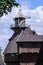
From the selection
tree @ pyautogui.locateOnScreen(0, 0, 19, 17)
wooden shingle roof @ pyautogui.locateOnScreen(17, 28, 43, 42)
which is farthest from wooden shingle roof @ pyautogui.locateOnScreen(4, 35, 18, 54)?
tree @ pyautogui.locateOnScreen(0, 0, 19, 17)

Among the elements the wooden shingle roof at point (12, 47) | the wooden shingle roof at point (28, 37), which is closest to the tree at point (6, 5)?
the wooden shingle roof at point (28, 37)

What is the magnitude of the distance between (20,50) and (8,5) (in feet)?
155

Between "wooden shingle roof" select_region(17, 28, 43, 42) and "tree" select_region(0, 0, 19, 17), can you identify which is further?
"wooden shingle roof" select_region(17, 28, 43, 42)

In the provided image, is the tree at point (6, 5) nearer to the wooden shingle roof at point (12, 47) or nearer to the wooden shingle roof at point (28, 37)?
the wooden shingle roof at point (28, 37)

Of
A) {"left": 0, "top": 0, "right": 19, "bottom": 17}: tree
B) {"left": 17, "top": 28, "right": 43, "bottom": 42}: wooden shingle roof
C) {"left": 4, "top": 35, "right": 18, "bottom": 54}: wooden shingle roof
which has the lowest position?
{"left": 4, "top": 35, "right": 18, "bottom": 54}: wooden shingle roof

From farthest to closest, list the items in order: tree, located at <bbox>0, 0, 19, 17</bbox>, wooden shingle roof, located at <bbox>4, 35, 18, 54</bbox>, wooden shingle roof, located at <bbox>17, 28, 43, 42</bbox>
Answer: wooden shingle roof, located at <bbox>4, 35, 18, 54</bbox> → wooden shingle roof, located at <bbox>17, 28, 43, 42</bbox> → tree, located at <bbox>0, 0, 19, 17</bbox>

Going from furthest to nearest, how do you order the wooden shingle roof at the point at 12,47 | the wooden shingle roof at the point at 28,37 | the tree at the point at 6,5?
the wooden shingle roof at the point at 12,47 < the wooden shingle roof at the point at 28,37 < the tree at the point at 6,5

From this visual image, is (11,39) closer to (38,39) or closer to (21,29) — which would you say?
(21,29)

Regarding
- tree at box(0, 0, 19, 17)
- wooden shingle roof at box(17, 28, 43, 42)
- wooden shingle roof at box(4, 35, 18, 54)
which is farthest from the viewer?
wooden shingle roof at box(4, 35, 18, 54)

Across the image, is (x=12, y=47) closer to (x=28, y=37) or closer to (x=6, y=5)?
(x=28, y=37)

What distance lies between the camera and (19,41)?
222 ft

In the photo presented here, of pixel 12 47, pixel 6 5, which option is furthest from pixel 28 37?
pixel 6 5

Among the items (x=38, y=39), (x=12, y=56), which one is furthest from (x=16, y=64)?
(x=38, y=39)

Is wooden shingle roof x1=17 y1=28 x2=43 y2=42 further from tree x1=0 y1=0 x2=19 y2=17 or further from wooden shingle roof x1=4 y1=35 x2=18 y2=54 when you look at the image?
tree x1=0 y1=0 x2=19 y2=17
